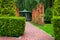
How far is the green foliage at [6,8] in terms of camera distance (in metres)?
14.0

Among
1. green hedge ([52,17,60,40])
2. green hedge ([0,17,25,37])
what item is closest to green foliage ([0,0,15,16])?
green hedge ([0,17,25,37])

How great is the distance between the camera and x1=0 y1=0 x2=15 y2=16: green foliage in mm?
13977

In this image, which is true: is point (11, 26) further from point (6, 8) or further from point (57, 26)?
point (57, 26)

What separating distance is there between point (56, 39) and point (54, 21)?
1.03m

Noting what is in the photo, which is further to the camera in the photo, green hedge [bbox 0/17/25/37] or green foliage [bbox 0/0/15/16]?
green foliage [bbox 0/0/15/16]

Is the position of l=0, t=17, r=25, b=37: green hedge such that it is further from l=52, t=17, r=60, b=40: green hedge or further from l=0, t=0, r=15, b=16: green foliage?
l=52, t=17, r=60, b=40: green hedge

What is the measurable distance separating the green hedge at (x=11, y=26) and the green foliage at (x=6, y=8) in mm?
1418

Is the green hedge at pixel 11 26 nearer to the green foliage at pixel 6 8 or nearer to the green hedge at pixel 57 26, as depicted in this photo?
the green foliage at pixel 6 8

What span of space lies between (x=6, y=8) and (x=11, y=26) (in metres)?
2.03

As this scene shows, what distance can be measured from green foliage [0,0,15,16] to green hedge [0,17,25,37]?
4.65 feet

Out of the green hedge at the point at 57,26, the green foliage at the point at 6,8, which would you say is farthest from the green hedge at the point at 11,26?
the green hedge at the point at 57,26

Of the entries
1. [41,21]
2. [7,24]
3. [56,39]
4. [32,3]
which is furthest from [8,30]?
[32,3]

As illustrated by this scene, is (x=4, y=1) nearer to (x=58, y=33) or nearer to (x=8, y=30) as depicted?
(x=8, y=30)

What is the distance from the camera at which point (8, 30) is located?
12.6m
